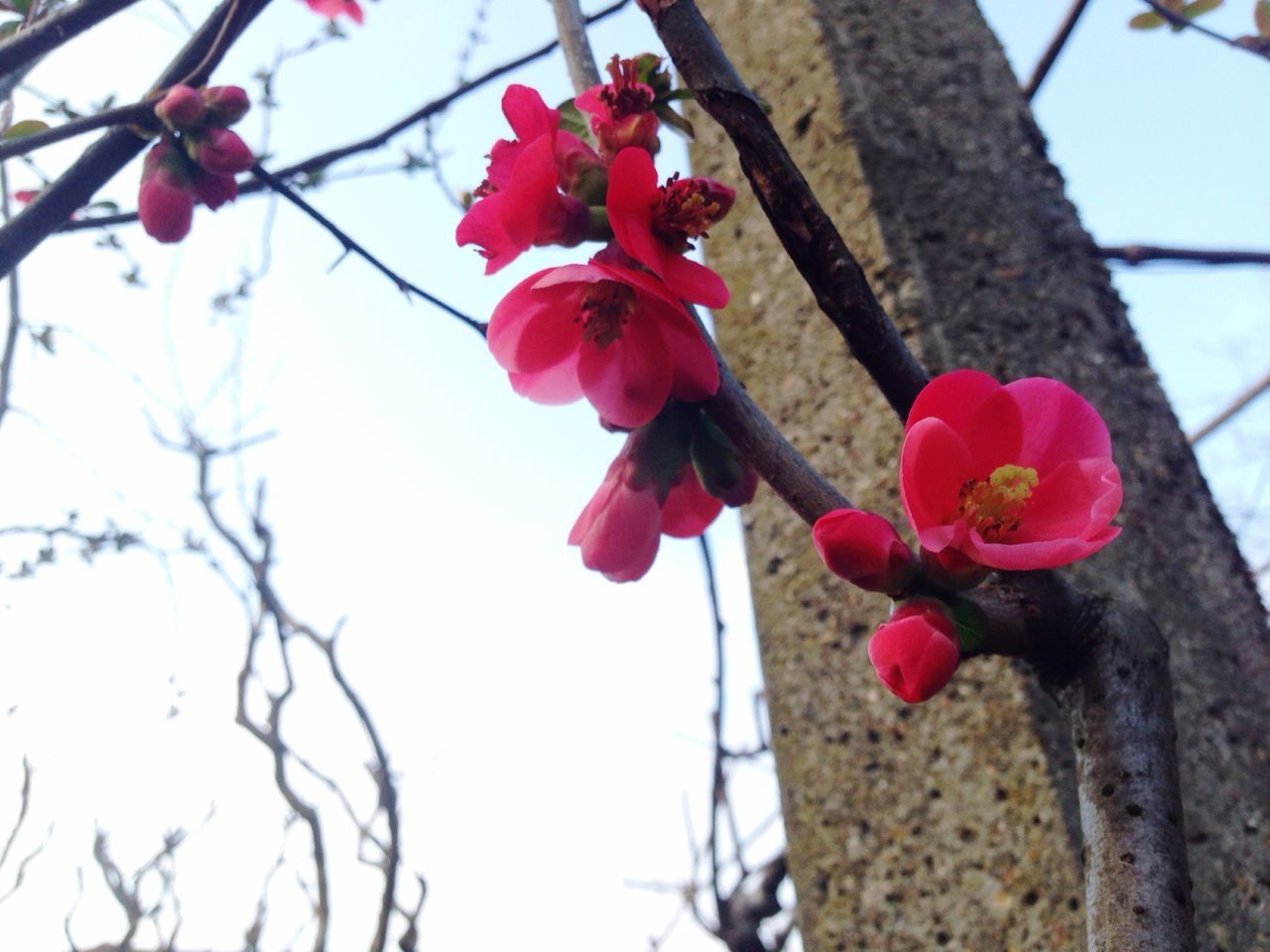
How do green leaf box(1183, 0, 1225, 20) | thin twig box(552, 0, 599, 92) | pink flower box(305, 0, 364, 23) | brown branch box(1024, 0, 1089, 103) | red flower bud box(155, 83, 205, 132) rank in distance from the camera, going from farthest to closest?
brown branch box(1024, 0, 1089, 103) < pink flower box(305, 0, 364, 23) < green leaf box(1183, 0, 1225, 20) < red flower bud box(155, 83, 205, 132) < thin twig box(552, 0, 599, 92)

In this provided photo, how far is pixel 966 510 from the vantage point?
49 centimetres

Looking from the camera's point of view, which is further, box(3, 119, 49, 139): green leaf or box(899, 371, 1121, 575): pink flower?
box(3, 119, 49, 139): green leaf

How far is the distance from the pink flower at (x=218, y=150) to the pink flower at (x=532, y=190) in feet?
1.20

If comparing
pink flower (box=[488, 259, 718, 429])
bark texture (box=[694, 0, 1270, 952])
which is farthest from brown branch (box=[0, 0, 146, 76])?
bark texture (box=[694, 0, 1270, 952])

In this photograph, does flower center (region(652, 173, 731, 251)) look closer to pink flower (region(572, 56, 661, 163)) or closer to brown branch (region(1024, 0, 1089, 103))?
pink flower (region(572, 56, 661, 163))

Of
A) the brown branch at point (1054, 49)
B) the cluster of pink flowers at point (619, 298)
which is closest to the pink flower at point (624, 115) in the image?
the cluster of pink flowers at point (619, 298)

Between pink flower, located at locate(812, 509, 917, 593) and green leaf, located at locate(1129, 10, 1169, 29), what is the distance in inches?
40.0

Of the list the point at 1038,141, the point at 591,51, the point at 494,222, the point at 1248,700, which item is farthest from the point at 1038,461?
the point at 1038,141

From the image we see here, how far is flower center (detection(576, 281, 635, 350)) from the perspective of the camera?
57cm

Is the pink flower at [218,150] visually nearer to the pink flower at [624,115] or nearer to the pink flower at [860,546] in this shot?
the pink flower at [624,115]

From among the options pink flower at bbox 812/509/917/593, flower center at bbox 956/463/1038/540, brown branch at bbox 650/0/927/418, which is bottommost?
pink flower at bbox 812/509/917/593

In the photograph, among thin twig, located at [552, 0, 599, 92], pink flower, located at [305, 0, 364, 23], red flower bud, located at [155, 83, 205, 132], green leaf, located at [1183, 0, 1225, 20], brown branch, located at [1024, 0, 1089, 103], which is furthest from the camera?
brown branch, located at [1024, 0, 1089, 103]

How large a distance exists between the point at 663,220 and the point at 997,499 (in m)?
0.24

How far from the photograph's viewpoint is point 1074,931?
0.77 m
